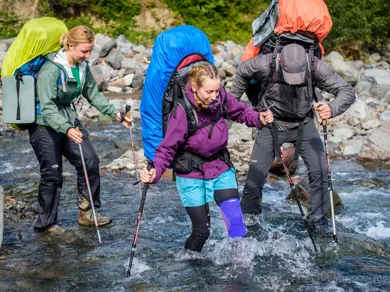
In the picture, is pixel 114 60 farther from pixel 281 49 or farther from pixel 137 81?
pixel 281 49

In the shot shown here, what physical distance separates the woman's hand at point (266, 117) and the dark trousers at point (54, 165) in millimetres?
2407

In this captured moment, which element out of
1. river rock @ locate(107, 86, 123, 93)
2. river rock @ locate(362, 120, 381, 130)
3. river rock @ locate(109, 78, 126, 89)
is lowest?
river rock @ locate(107, 86, 123, 93)

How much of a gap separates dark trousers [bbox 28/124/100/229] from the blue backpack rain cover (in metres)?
1.32

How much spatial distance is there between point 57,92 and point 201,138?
83.4 inches

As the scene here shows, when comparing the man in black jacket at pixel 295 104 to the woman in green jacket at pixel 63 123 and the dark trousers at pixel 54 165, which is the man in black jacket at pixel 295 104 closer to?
the woman in green jacket at pixel 63 123

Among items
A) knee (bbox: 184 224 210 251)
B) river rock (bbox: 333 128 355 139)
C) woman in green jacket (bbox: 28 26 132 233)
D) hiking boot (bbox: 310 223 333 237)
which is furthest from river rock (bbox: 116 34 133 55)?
knee (bbox: 184 224 210 251)

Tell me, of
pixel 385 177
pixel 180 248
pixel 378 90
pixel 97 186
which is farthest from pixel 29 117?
pixel 378 90

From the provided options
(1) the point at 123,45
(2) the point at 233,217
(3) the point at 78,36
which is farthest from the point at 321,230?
(1) the point at 123,45

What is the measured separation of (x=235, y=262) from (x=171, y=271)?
0.76 metres

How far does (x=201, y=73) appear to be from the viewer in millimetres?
6523

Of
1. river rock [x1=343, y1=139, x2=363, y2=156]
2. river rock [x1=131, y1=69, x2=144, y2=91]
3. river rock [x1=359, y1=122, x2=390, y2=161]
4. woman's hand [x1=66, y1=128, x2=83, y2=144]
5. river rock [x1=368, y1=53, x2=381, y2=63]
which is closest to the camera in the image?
woman's hand [x1=66, y1=128, x2=83, y2=144]

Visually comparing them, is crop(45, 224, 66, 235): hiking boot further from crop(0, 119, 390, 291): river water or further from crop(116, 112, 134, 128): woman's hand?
crop(116, 112, 134, 128): woman's hand

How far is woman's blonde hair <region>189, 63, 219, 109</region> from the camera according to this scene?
21.3 ft

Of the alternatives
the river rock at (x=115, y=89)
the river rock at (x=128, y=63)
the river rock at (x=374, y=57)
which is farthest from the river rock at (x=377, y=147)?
the river rock at (x=374, y=57)
